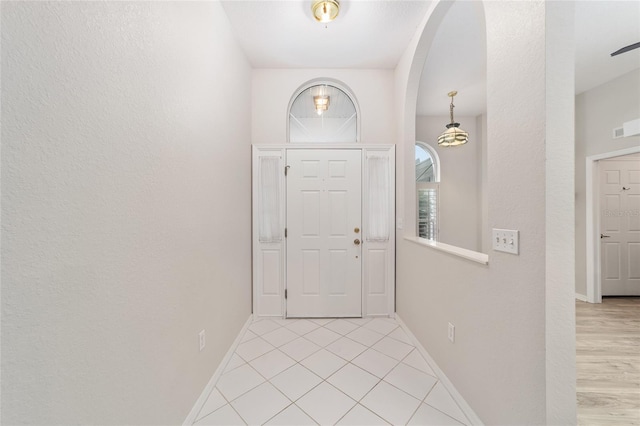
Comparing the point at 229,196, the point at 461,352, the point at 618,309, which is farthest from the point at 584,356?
the point at 229,196

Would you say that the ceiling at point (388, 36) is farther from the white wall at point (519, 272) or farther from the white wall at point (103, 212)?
the white wall at point (103, 212)

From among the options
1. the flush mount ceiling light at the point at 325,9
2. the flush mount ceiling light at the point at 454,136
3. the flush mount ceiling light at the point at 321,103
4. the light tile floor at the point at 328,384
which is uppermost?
the flush mount ceiling light at the point at 325,9

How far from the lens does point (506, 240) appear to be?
112cm

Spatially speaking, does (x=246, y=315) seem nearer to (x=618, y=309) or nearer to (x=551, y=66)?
(x=551, y=66)

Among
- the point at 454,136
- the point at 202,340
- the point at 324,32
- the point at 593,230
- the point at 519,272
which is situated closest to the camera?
the point at 519,272

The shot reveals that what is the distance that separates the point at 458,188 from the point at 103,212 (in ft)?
16.2

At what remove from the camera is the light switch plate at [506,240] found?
3.48ft

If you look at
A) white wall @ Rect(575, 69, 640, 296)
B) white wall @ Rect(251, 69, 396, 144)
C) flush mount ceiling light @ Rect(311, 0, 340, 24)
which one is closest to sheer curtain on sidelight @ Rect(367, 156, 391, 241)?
white wall @ Rect(251, 69, 396, 144)

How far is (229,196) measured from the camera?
2.04m

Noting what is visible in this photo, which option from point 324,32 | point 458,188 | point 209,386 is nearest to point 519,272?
point 209,386

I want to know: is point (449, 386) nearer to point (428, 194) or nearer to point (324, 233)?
point (324, 233)

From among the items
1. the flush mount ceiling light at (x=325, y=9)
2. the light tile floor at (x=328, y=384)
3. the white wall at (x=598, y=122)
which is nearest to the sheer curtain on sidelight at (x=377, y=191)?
the light tile floor at (x=328, y=384)

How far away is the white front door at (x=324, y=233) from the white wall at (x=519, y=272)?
4.21 ft

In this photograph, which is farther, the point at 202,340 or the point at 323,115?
the point at 323,115
